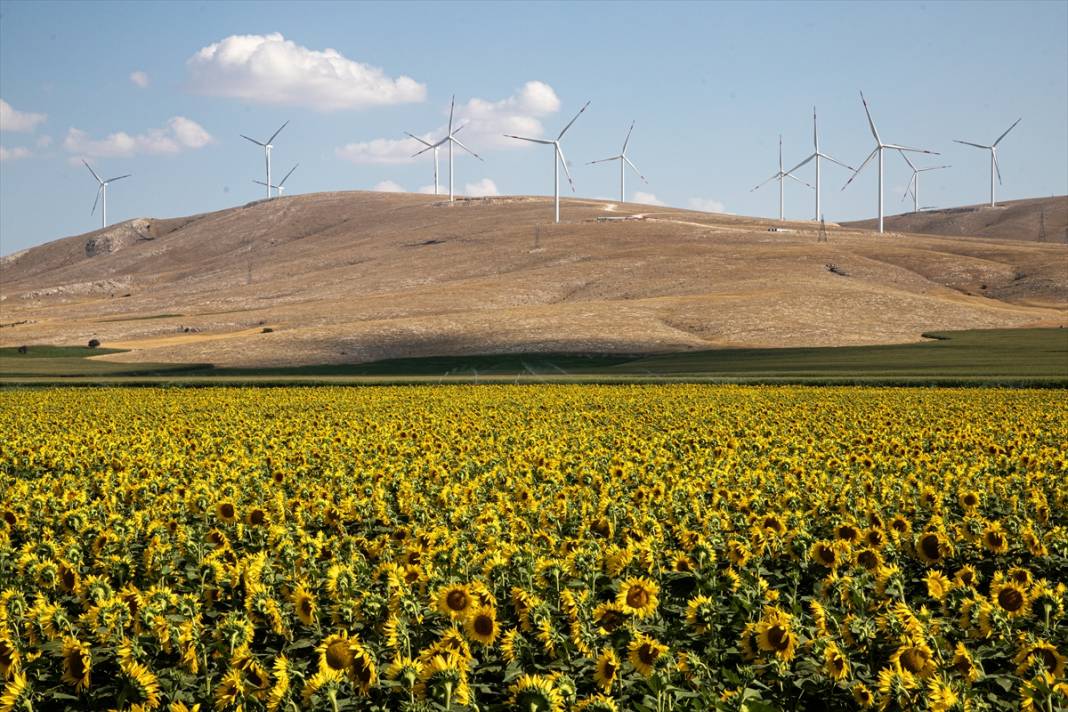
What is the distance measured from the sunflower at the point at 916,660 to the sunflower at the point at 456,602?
9.40 feet

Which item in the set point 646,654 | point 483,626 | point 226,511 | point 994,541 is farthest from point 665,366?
point 646,654

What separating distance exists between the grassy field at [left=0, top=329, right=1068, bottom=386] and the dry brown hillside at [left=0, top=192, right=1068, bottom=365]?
16.4 feet

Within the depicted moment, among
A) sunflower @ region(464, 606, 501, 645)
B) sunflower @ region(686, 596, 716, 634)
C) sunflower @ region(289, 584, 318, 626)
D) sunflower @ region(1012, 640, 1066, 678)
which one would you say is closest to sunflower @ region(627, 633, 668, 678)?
sunflower @ region(464, 606, 501, 645)

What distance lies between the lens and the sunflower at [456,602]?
767 centimetres

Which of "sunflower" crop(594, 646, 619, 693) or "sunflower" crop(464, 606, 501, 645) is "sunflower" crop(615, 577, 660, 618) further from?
"sunflower" crop(594, 646, 619, 693)

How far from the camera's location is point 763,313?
10019 centimetres

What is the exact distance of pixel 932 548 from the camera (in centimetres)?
1037

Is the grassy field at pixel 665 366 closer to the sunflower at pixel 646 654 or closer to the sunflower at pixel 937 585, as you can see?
the sunflower at pixel 937 585

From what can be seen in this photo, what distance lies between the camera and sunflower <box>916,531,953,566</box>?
1029cm

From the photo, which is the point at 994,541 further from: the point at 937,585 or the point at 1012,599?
the point at 1012,599

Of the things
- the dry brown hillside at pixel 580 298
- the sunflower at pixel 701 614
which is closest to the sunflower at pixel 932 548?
the sunflower at pixel 701 614

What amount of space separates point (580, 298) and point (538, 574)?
121 metres

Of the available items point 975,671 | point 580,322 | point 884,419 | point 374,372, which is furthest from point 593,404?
point 580,322

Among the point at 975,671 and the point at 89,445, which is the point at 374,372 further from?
the point at 975,671
